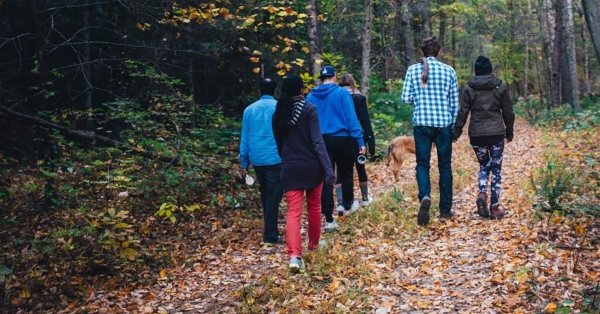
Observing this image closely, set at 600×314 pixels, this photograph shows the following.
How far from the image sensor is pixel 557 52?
19.6 metres

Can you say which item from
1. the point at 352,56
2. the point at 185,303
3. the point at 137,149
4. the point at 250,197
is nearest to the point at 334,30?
the point at 352,56

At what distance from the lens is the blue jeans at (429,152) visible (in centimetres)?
696

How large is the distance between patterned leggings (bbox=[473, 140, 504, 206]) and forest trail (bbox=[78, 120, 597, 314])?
458 millimetres

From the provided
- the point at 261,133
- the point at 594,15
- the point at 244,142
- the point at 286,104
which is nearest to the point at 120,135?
the point at 244,142

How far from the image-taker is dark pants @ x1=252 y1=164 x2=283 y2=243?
6926 mm

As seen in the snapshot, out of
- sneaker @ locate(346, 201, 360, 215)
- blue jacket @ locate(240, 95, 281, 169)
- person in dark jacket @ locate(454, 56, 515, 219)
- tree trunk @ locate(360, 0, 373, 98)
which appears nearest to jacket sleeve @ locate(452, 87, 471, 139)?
person in dark jacket @ locate(454, 56, 515, 219)

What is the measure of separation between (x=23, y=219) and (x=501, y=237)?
684 centimetres

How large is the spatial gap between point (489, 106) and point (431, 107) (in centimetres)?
81

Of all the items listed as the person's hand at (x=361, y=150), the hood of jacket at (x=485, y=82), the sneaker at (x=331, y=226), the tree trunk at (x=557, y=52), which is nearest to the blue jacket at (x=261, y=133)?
the sneaker at (x=331, y=226)

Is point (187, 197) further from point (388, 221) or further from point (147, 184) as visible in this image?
point (388, 221)

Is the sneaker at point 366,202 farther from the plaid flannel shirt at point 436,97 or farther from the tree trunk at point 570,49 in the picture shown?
the tree trunk at point 570,49

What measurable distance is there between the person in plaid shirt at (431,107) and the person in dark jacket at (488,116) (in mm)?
216

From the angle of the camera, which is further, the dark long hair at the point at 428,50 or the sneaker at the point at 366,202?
the sneaker at the point at 366,202

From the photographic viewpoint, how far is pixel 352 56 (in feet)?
81.6
